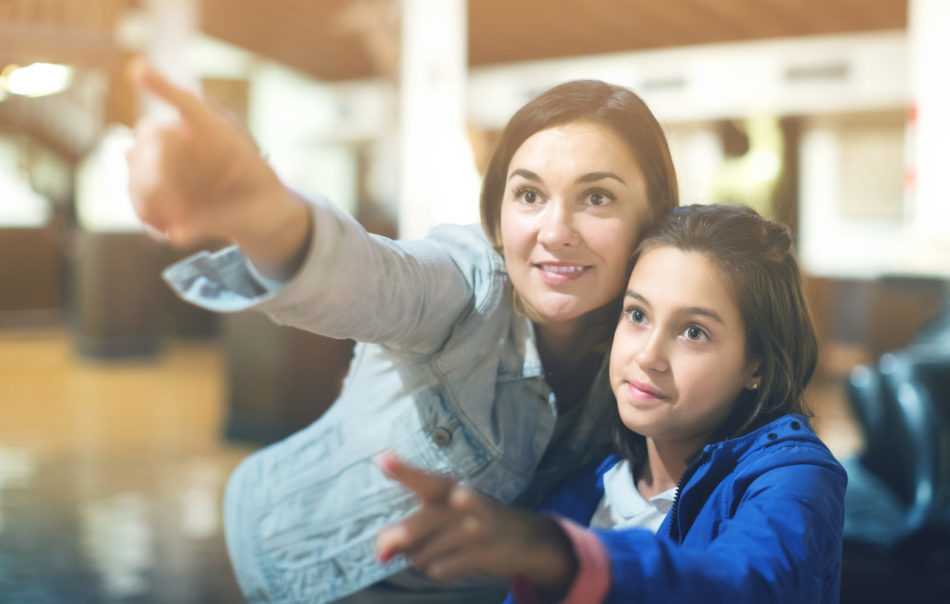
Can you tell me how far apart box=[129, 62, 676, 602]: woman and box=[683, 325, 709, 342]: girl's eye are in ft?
0.35

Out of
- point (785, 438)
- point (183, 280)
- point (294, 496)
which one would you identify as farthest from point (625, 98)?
point (294, 496)

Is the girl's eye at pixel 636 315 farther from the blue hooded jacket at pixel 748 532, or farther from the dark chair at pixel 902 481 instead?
the dark chair at pixel 902 481

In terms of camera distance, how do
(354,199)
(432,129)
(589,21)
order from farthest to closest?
(354,199) < (589,21) < (432,129)

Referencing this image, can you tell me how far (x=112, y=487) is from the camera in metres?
3.36

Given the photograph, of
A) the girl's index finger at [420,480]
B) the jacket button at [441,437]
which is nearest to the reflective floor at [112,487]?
the jacket button at [441,437]

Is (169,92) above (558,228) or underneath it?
above

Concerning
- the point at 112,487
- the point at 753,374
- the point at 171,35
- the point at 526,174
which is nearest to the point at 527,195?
the point at 526,174

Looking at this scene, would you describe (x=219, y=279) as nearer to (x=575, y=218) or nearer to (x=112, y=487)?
(x=575, y=218)

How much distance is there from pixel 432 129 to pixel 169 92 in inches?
177

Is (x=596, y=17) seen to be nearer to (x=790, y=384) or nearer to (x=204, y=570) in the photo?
(x=204, y=570)

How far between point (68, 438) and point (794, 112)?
796 centimetres

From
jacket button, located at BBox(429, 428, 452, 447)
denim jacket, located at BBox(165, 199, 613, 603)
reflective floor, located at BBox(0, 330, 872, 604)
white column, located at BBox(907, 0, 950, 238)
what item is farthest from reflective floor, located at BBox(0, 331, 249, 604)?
white column, located at BBox(907, 0, 950, 238)

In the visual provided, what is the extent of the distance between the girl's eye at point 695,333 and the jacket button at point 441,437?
32cm

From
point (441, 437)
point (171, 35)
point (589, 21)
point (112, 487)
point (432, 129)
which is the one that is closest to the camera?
point (441, 437)
